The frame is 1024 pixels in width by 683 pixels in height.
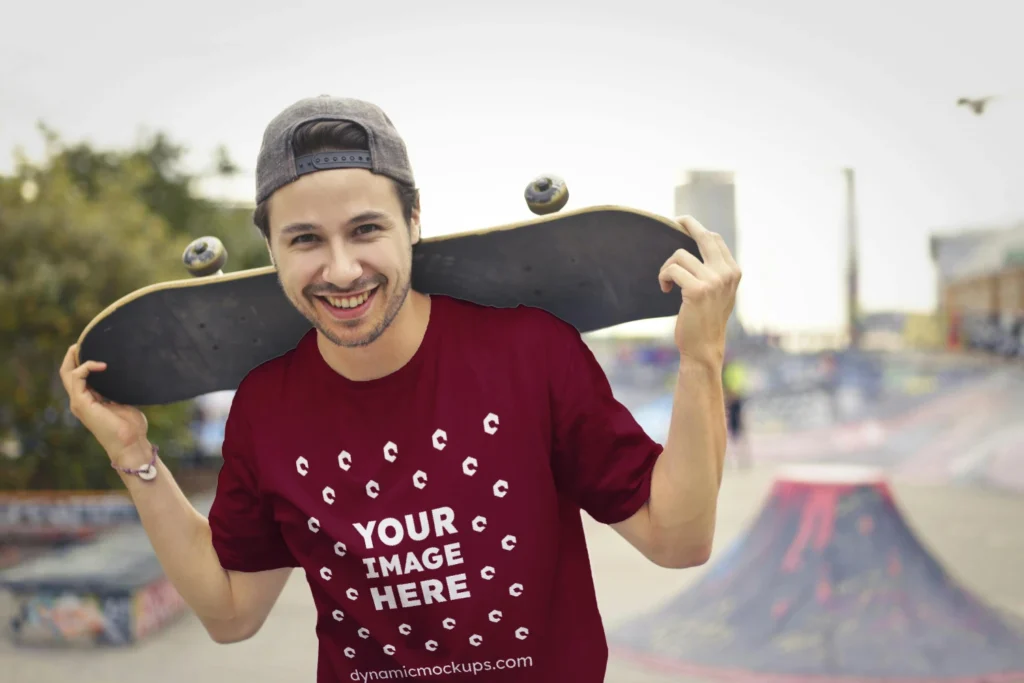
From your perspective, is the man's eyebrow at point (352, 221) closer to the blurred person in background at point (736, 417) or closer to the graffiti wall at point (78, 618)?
the graffiti wall at point (78, 618)

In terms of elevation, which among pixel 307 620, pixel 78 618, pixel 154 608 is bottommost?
pixel 307 620

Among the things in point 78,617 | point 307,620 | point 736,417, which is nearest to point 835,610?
point 307,620

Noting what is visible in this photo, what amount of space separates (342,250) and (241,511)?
54 centimetres

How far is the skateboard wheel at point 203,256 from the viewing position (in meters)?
1.66

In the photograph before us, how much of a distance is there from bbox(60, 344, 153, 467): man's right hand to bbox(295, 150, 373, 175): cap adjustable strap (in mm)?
622

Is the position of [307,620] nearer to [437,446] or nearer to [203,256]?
[203,256]

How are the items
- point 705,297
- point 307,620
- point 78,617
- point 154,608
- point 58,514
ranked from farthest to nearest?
1. point 58,514
2. point 154,608
3. point 307,620
4. point 78,617
5. point 705,297

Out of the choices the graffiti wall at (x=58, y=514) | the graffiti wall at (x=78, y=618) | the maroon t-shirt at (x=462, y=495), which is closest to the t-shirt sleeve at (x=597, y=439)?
the maroon t-shirt at (x=462, y=495)

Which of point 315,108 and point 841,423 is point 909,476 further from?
point 315,108

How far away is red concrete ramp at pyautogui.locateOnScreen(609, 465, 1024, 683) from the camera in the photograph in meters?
5.30

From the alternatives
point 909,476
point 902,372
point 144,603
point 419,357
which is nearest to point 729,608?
point 144,603

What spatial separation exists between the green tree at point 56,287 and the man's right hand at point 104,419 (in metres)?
8.52

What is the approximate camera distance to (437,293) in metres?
1.69

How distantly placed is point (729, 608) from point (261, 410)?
495 cm
